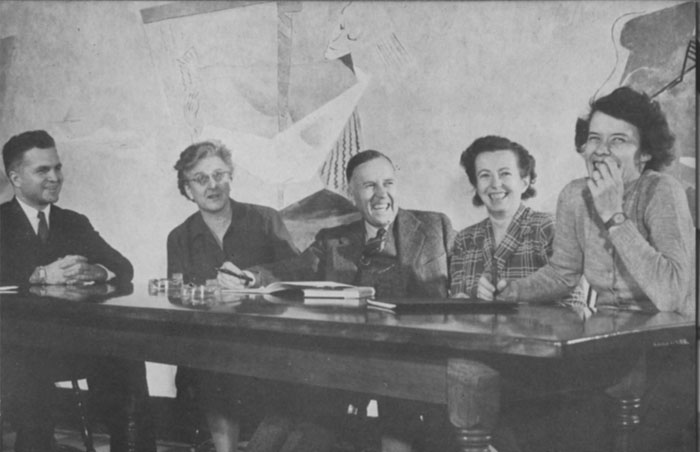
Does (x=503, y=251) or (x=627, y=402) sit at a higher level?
(x=503, y=251)

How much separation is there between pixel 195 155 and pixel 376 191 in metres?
1.09

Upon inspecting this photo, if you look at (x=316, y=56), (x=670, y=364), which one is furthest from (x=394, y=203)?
(x=670, y=364)

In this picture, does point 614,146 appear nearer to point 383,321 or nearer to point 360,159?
point 360,159

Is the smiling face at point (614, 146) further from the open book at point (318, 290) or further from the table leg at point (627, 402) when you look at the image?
the open book at point (318, 290)

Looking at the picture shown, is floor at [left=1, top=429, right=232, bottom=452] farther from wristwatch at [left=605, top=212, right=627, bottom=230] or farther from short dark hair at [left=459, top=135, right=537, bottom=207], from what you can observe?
wristwatch at [left=605, top=212, right=627, bottom=230]

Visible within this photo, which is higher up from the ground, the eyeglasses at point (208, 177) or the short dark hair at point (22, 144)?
the short dark hair at point (22, 144)

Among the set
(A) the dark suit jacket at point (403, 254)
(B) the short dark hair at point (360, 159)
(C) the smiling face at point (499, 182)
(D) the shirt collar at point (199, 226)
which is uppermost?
(B) the short dark hair at point (360, 159)

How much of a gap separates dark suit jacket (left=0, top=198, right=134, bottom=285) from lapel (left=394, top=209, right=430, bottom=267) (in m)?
1.63

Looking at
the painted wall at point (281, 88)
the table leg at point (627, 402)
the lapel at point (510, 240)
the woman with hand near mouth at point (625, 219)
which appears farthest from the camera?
the lapel at point (510, 240)

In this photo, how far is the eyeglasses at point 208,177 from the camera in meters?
4.33

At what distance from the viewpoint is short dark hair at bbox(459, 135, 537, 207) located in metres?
3.37

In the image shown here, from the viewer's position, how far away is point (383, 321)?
2.39 meters

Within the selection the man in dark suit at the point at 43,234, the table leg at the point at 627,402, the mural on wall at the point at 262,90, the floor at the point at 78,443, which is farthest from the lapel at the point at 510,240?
the man in dark suit at the point at 43,234

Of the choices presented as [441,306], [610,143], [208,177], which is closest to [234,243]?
[208,177]
